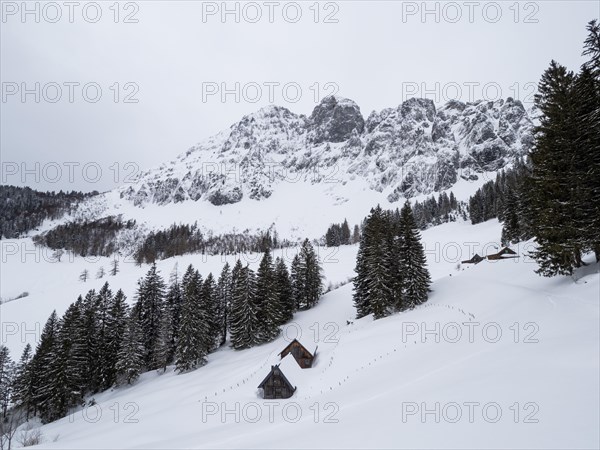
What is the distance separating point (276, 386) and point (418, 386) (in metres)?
20.5

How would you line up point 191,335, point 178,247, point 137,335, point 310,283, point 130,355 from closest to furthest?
1. point 130,355
2. point 137,335
3. point 191,335
4. point 310,283
5. point 178,247

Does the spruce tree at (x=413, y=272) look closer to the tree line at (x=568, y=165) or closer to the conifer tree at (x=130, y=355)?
the tree line at (x=568, y=165)

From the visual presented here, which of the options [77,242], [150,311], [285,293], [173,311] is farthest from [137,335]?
[77,242]

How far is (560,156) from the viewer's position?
20797 millimetres

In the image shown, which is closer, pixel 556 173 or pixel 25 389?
pixel 556 173

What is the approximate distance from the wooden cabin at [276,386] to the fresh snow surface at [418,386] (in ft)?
3.26

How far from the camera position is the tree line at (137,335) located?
41156mm

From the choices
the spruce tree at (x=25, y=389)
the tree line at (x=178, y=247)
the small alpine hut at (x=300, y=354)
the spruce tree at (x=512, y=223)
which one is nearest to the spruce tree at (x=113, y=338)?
the spruce tree at (x=25, y=389)

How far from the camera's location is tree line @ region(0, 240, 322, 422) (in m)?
41.2

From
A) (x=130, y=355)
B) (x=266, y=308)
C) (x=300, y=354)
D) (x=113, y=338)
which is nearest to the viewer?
(x=300, y=354)

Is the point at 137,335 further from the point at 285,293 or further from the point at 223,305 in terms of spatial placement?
the point at 285,293

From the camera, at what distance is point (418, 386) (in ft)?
48.7

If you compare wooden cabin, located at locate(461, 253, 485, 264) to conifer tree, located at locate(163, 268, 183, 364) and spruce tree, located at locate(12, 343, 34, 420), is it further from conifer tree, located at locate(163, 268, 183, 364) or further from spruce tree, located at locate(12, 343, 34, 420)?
spruce tree, located at locate(12, 343, 34, 420)

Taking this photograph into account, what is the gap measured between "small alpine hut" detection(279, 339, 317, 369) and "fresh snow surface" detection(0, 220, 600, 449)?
97 centimetres
